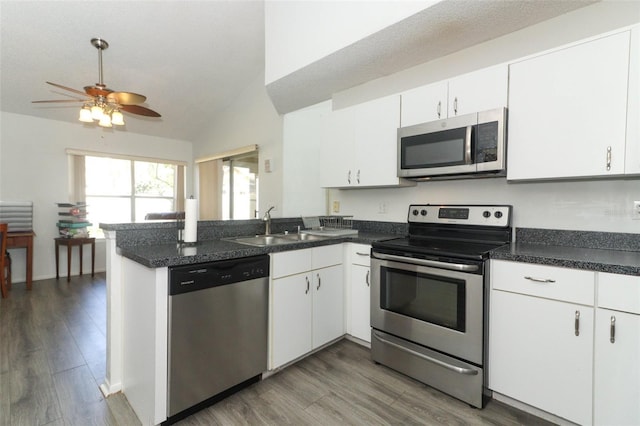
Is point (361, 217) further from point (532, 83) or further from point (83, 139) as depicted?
point (83, 139)

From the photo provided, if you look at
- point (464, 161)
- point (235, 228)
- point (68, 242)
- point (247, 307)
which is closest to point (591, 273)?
point (464, 161)

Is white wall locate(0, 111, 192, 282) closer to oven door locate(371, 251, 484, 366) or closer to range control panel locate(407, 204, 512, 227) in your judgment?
oven door locate(371, 251, 484, 366)

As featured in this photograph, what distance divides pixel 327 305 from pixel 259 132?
9.75 ft

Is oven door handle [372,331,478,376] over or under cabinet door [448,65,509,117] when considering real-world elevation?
under

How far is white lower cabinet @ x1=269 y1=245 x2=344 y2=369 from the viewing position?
205 cm

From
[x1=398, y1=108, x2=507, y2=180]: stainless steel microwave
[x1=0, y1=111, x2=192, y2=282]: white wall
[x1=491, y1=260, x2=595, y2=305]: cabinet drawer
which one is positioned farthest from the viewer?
[x1=0, y1=111, x2=192, y2=282]: white wall

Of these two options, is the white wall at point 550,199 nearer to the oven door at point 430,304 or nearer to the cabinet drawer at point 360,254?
the cabinet drawer at point 360,254

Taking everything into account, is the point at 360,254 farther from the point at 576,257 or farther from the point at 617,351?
the point at 617,351

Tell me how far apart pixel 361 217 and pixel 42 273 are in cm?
491

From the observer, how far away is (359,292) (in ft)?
8.12

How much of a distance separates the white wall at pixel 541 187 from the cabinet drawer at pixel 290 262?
1.08 m

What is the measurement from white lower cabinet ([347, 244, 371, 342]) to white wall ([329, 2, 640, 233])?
628 mm

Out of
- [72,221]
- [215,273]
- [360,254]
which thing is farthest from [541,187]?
[72,221]

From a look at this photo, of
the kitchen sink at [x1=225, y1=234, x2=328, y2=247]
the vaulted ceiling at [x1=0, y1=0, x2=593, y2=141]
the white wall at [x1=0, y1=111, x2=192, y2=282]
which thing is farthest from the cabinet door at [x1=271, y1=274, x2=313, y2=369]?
the white wall at [x1=0, y1=111, x2=192, y2=282]
